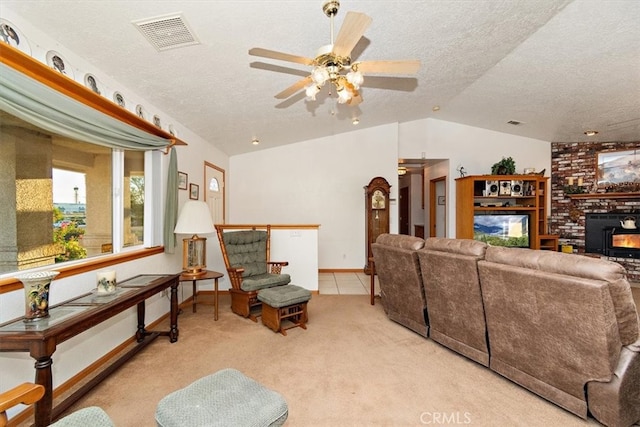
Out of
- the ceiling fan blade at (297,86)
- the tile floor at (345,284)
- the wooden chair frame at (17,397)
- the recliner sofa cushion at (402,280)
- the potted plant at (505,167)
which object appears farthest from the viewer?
the potted plant at (505,167)

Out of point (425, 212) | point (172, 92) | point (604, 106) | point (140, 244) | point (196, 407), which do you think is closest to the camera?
point (196, 407)

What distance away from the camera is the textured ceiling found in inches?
76.2

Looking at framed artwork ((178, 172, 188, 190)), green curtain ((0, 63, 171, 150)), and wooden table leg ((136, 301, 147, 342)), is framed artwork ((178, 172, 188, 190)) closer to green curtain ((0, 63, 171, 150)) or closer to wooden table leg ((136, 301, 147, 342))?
green curtain ((0, 63, 171, 150))

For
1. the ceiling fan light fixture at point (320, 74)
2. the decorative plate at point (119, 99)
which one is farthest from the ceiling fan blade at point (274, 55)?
the decorative plate at point (119, 99)

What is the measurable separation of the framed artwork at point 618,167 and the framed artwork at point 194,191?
24.6 feet

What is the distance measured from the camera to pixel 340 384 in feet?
6.88

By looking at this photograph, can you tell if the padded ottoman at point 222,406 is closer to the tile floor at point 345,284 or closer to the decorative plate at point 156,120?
the decorative plate at point 156,120

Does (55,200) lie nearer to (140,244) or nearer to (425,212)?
(140,244)

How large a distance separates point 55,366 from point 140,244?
A: 4.51 feet

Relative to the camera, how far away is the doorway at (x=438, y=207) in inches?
251

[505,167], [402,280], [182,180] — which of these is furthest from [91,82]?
[505,167]

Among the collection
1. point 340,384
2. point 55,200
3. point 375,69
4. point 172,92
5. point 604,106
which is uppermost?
point 604,106

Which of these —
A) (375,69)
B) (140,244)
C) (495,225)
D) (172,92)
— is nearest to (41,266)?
(140,244)

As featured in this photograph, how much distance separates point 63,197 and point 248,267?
6.57 ft
